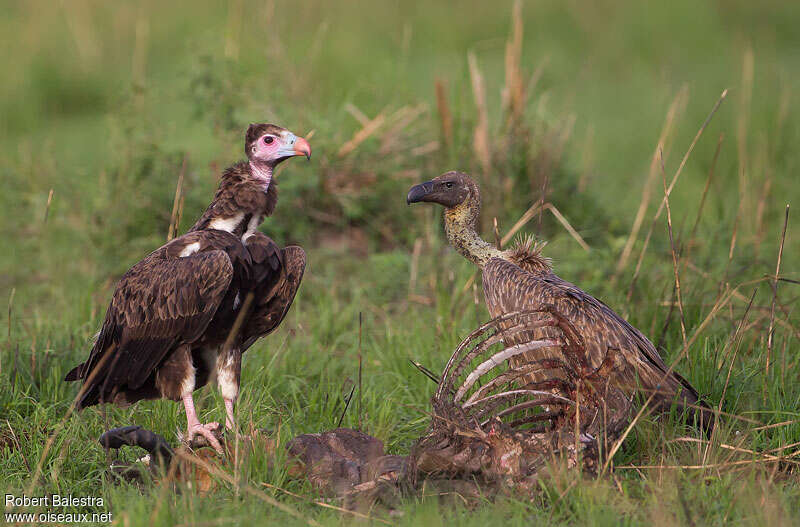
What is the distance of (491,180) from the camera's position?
287 inches

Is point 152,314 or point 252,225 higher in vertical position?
point 252,225

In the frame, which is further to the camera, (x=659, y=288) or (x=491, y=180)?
(x=491, y=180)

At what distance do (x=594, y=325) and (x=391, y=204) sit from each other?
335 centimetres

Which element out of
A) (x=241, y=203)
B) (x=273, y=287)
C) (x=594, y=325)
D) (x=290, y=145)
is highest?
(x=290, y=145)

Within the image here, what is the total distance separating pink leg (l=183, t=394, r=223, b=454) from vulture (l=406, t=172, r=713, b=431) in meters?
1.32

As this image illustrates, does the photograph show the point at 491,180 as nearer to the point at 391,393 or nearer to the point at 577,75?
the point at 391,393

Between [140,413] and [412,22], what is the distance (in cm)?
837

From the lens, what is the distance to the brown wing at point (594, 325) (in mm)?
4266

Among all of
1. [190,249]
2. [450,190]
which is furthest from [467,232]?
[190,249]

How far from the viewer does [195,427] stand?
431 centimetres

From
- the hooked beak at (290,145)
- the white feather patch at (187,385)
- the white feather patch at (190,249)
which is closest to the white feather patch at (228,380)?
the white feather patch at (187,385)

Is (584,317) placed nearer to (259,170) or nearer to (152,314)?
(259,170)

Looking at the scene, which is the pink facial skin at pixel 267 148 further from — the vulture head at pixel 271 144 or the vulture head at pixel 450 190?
the vulture head at pixel 450 190

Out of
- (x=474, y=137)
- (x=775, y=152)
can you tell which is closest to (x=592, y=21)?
(x=775, y=152)
